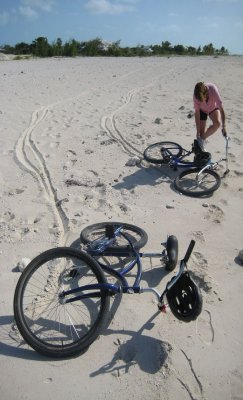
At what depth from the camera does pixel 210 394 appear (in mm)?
2801

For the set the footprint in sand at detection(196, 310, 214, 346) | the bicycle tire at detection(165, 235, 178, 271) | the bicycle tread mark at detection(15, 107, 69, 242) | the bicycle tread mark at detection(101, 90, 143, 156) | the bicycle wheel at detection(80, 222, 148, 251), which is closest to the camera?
the footprint in sand at detection(196, 310, 214, 346)

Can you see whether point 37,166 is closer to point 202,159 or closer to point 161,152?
point 161,152

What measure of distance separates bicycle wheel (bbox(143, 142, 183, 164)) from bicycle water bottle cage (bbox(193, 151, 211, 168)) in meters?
0.55

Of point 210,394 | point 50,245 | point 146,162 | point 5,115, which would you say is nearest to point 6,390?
point 210,394

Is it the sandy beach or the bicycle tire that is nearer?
the sandy beach

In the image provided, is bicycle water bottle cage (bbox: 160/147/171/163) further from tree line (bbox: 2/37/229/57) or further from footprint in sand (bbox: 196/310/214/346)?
tree line (bbox: 2/37/229/57)

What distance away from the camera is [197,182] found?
5891 mm

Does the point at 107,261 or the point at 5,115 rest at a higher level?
the point at 5,115

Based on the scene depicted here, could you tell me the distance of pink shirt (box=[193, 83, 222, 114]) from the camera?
6.21 metres

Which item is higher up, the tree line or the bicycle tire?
the tree line

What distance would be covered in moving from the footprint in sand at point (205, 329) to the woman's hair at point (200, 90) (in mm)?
3840

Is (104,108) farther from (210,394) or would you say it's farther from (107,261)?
(210,394)

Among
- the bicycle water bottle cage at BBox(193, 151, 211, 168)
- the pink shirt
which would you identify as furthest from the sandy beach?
the pink shirt

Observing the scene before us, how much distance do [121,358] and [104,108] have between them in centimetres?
866
